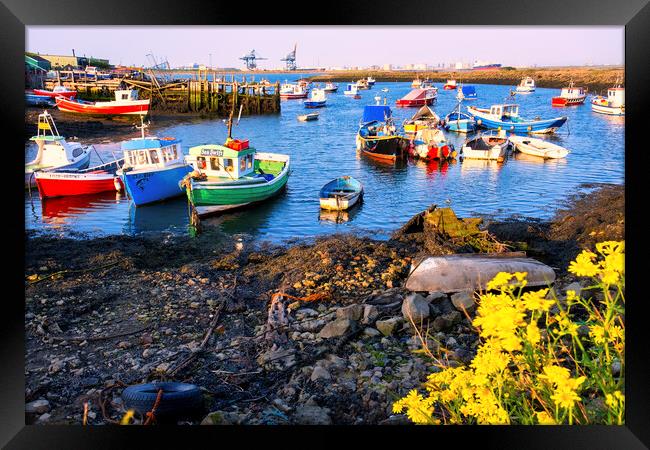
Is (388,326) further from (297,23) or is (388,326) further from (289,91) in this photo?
(289,91)

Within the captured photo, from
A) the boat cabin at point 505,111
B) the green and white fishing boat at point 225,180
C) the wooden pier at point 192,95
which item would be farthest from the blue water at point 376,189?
the wooden pier at point 192,95

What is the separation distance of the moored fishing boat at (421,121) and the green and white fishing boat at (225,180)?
5.10m

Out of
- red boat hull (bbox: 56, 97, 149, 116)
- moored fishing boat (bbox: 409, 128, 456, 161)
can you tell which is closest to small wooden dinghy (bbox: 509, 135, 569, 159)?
moored fishing boat (bbox: 409, 128, 456, 161)

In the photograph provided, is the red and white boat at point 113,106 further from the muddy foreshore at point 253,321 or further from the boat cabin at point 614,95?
the boat cabin at point 614,95

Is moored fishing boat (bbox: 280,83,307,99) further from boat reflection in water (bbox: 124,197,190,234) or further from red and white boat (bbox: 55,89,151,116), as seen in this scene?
boat reflection in water (bbox: 124,197,190,234)

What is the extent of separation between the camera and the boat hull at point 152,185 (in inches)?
430

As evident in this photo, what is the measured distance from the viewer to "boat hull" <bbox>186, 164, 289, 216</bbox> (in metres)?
10.4

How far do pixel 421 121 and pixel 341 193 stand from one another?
22.6 feet

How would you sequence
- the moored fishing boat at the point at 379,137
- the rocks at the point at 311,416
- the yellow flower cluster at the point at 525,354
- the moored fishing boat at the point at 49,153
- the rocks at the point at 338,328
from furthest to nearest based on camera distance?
the moored fishing boat at the point at 379,137, the moored fishing boat at the point at 49,153, the rocks at the point at 338,328, the rocks at the point at 311,416, the yellow flower cluster at the point at 525,354

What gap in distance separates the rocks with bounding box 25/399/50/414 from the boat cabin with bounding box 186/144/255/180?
6.83 metres

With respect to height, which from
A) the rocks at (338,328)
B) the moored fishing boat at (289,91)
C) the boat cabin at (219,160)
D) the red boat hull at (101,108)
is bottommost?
the rocks at (338,328)

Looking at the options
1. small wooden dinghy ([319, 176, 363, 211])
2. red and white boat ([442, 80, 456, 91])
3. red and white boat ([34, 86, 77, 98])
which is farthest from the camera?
red and white boat ([442, 80, 456, 91])
